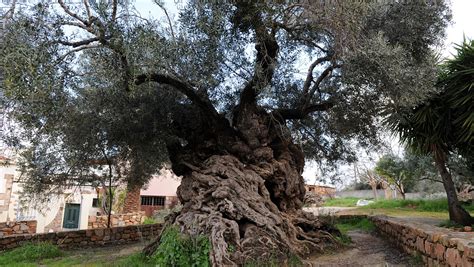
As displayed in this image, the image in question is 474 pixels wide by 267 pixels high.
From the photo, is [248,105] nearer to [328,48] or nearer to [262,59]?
[262,59]

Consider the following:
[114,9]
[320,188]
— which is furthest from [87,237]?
[320,188]

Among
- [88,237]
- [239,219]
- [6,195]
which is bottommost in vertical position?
[88,237]

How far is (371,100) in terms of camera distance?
7.69 meters

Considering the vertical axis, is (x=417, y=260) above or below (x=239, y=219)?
below

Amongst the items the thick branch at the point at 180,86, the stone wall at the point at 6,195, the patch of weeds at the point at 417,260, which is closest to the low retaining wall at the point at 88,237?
the thick branch at the point at 180,86

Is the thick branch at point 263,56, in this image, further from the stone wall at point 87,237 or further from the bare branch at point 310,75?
the stone wall at point 87,237

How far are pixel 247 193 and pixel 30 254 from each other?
5353 millimetres

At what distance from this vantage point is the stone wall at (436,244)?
450cm

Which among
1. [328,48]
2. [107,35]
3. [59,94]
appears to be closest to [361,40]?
[328,48]

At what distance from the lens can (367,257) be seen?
23.3 ft

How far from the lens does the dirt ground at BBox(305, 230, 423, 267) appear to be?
21.1 ft

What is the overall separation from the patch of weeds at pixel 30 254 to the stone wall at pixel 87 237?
556 mm

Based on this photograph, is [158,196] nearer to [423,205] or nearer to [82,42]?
[423,205]

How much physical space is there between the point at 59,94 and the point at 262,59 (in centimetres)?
371
